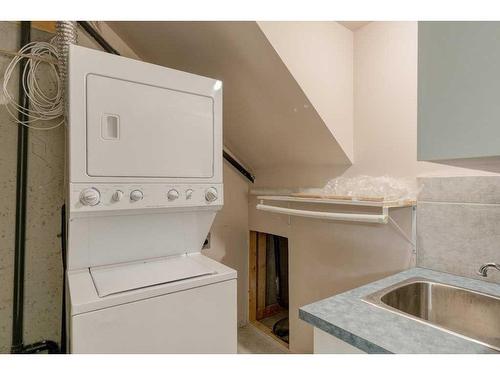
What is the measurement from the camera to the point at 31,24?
72.9 inches

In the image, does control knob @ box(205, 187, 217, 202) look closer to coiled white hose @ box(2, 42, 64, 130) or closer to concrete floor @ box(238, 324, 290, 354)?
coiled white hose @ box(2, 42, 64, 130)

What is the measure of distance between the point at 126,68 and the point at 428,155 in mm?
1332

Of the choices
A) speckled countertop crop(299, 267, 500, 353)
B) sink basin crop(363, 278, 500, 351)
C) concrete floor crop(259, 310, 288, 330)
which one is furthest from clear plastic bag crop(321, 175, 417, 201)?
concrete floor crop(259, 310, 288, 330)

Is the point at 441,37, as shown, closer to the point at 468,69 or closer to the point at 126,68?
the point at 468,69

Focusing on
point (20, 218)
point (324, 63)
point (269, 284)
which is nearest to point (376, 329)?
point (324, 63)

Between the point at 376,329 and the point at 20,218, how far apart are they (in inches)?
82.7

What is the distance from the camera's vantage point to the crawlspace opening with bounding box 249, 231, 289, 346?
313cm

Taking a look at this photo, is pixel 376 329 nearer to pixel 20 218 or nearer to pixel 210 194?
pixel 210 194

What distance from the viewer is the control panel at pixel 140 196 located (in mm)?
1257

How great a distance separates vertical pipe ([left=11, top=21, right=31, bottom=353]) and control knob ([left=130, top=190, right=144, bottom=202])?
991mm

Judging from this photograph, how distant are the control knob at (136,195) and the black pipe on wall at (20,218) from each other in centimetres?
99

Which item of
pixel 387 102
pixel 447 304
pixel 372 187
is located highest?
pixel 387 102

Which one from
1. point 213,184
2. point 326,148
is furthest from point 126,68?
point 326,148

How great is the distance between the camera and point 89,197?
1.25m
